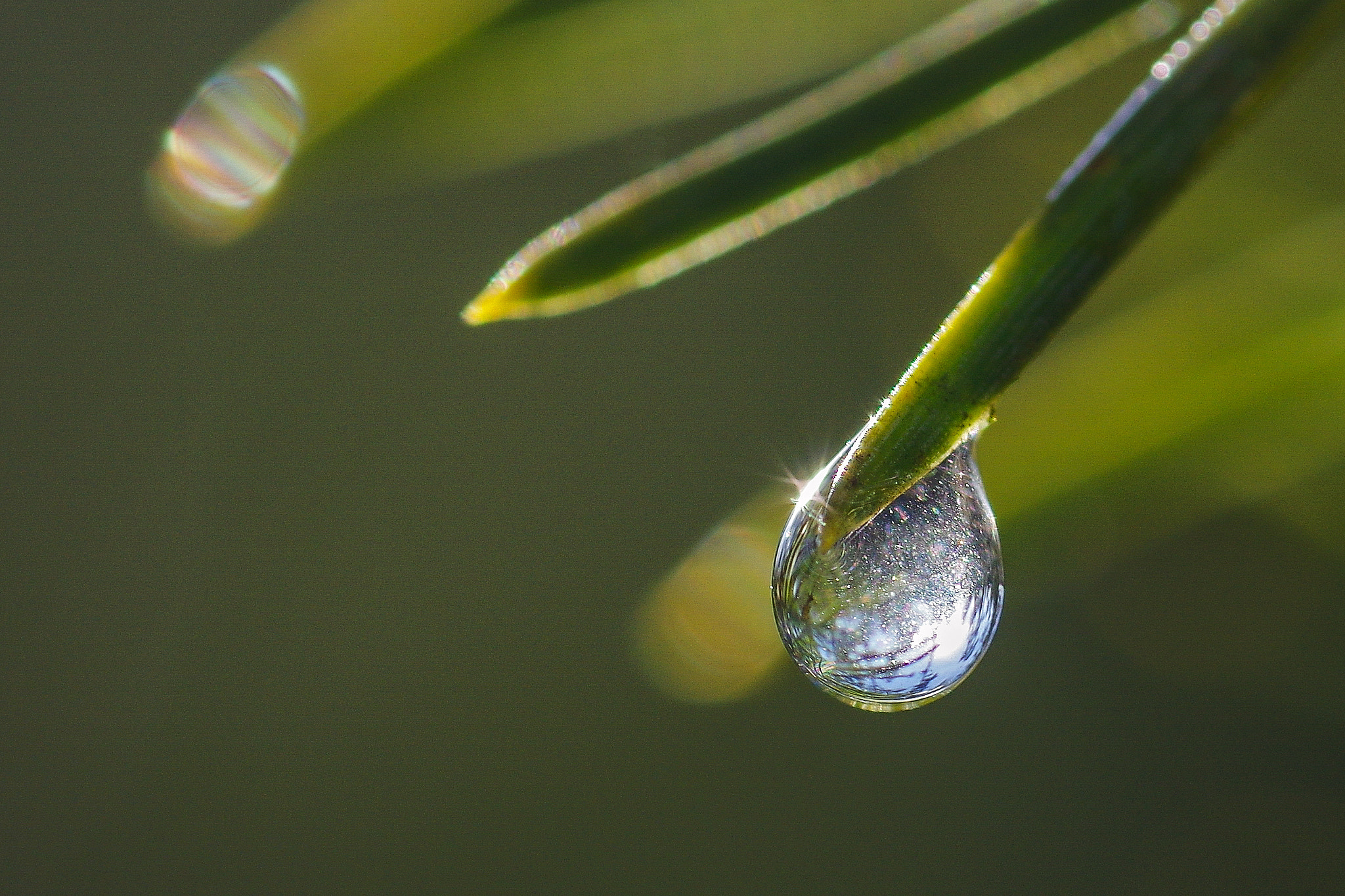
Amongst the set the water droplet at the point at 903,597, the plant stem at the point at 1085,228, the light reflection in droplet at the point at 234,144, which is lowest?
the water droplet at the point at 903,597

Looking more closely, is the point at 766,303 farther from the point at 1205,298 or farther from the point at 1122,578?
the point at 1205,298

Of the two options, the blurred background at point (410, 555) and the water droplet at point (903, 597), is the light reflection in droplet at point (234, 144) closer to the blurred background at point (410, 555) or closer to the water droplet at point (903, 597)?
the water droplet at point (903, 597)

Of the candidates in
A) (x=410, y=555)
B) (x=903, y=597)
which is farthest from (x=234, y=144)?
(x=410, y=555)

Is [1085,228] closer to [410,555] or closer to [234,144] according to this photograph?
[234,144]

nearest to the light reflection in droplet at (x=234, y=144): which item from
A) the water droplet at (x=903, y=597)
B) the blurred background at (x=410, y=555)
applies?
the water droplet at (x=903, y=597)

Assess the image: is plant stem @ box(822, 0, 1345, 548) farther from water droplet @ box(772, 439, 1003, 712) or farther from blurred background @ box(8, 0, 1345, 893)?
blurred background @ box(8, 0, 1345, 893)

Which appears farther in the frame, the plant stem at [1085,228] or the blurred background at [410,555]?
the blurred background at [410,555]
